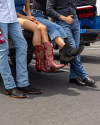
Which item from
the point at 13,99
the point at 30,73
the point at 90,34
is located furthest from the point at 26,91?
the point at 90,34

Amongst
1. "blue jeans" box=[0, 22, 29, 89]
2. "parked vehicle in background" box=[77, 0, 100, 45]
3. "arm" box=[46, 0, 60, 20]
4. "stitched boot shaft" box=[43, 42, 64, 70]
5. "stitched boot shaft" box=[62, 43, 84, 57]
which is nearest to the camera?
"blue jeans" box=[0, 22, 29, 89]

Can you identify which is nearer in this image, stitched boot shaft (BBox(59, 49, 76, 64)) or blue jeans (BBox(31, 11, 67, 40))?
stitched boot shaft (BBox(59, 49, 76, 64))

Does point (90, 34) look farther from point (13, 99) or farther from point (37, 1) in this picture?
point (13, 99)

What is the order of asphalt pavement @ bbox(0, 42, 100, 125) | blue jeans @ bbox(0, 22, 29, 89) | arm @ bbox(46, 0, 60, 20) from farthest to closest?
1. arm @ bbox(46, 0, 60, 20)
2. blue jeans @ bbox(0, 22, 29, 89)
3. asphalt pavement @ bbox(0, 42, 100, 125)

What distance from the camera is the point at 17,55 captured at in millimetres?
3955

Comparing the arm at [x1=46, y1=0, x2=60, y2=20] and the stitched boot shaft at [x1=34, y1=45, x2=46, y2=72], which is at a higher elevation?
the arm at [x1=46, y1=0, x2=60, y2=20]

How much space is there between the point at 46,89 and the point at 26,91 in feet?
1.42

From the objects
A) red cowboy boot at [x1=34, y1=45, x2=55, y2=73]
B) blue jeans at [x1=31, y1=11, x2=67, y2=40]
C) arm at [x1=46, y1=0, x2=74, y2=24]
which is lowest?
red cowboy boot at [x1=34, y1=45, x2=55, y2=73]

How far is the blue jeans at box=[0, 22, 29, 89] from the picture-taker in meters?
3.77

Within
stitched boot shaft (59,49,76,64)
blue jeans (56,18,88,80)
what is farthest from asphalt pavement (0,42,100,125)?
stitched boot shaft (59,49,76,64)

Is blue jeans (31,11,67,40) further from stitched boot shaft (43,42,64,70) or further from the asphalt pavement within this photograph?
the asphalt pavement

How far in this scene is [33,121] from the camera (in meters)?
2.86

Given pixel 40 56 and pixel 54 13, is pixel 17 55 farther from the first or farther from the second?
pixel 54 13

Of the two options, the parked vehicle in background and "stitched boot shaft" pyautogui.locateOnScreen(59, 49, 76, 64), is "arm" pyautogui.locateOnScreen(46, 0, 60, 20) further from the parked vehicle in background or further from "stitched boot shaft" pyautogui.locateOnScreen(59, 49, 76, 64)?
the parked vehicle in background
